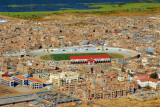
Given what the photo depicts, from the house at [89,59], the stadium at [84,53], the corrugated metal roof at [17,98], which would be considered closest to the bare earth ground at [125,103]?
the corrugated metal roof at [17,98]

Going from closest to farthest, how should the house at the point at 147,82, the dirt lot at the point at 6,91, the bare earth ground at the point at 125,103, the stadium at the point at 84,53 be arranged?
1. the bare earth ground at the point at 125,103
2. the dirt lot at the point at 6,91
3. the house at the point at 147,82
4. the stadium at the point at 84,53

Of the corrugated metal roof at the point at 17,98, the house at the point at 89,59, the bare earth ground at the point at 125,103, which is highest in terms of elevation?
the house at the point at 89,59

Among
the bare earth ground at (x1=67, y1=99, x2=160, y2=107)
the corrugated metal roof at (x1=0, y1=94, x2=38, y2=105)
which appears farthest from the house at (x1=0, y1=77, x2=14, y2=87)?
the bare earth ground at (x1=67, y1=99, x2=160, y2=107)

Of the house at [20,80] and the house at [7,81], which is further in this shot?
the house at [20,80]

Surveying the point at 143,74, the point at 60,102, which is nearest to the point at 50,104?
the point at 60,102

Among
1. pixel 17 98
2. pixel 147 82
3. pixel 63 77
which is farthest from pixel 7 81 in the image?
pixel 147 82

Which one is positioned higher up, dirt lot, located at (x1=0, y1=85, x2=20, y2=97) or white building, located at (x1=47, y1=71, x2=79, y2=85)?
white building, located at (x1=47, y1=71, x2=79, y2=85)

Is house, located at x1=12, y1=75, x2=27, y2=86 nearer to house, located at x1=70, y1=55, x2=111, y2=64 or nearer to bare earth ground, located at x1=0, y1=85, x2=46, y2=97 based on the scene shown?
bare earth ground, located at x1=0, y1=85, x2=46, y2=97

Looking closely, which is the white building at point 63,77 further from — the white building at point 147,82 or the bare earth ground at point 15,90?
the white building at point 147,82

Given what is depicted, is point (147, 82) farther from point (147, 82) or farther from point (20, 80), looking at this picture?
point (20, 80)
